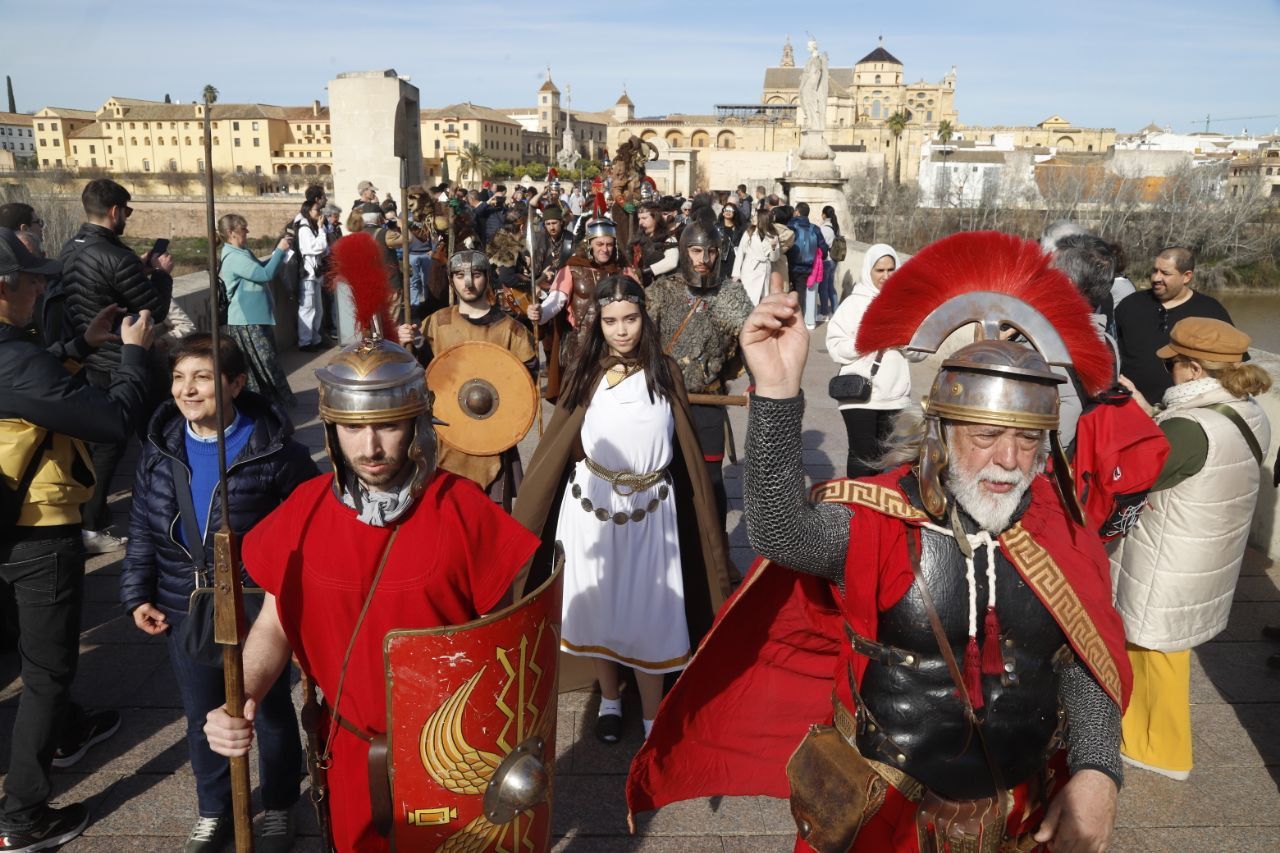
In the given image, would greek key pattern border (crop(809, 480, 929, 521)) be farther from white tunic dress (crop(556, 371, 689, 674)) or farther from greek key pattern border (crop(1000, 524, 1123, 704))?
white tunic dress (crop(556, 371, 689, 674))

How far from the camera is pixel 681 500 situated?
399 centimetres

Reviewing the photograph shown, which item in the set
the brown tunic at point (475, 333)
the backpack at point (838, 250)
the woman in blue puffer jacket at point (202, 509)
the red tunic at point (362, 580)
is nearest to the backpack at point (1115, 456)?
the red tunic at point (362, 580)

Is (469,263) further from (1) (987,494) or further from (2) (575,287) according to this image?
(1) (987,494)

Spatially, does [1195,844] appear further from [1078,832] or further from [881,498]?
[881,498]

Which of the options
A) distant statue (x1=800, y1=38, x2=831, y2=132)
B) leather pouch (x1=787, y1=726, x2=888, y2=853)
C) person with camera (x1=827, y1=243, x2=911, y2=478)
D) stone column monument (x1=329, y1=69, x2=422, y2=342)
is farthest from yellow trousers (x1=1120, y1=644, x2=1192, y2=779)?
distant statue (x1=800, y1=38, x2=831, y2=132)

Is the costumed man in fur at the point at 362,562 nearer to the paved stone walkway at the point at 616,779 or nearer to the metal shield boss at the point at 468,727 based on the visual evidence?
the metal shield boss at the point at 468,727

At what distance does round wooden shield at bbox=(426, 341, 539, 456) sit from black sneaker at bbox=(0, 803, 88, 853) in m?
2.00

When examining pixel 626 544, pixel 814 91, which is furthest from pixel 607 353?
pixel 814 91

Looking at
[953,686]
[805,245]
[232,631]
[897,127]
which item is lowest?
[953,686]

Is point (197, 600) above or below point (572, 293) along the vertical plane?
below

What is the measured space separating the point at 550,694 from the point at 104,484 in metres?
4.62

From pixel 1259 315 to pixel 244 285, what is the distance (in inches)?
1217

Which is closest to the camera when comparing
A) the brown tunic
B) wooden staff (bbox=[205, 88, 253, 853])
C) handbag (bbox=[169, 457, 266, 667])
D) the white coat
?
wooden staff (bbox=[205, 88, 253, 853])

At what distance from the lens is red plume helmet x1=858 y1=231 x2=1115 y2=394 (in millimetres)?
2051
